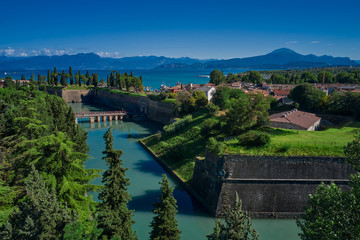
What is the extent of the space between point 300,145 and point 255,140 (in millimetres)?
3331

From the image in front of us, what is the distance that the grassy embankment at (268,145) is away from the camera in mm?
19219

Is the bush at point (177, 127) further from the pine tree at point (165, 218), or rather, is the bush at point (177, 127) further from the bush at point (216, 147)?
the pine tree at point (165, 218)

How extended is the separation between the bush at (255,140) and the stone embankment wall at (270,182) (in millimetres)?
1558

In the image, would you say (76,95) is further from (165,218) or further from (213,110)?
(165,218)

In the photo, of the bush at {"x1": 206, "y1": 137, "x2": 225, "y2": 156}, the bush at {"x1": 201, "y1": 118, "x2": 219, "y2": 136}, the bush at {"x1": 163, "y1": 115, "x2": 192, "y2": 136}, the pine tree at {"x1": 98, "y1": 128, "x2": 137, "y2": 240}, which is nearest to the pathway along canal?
the pine tree at {"x1": 98, "y1": 128, "x2": 137, "y2": 240}

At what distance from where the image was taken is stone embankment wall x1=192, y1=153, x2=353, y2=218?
18500 mm

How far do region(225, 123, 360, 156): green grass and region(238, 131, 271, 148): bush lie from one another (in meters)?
0.39

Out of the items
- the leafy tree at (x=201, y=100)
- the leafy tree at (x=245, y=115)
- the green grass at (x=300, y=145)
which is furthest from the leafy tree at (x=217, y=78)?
the green grass at (x=300, y=145)

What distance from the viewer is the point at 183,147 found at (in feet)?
96.5

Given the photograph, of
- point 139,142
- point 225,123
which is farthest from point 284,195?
point 139,142

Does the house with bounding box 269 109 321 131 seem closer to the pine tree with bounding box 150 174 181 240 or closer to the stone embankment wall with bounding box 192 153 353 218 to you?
the stone embankment wall with bounding box 192 153 353 218

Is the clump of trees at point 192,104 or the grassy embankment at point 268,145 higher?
the clump of trees at point 192,104

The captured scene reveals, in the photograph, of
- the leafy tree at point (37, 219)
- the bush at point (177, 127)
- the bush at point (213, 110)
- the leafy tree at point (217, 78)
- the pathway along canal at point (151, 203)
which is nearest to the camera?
the leafy tree at point (37, 219)

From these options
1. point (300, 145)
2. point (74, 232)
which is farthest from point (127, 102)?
point (74, 232)
